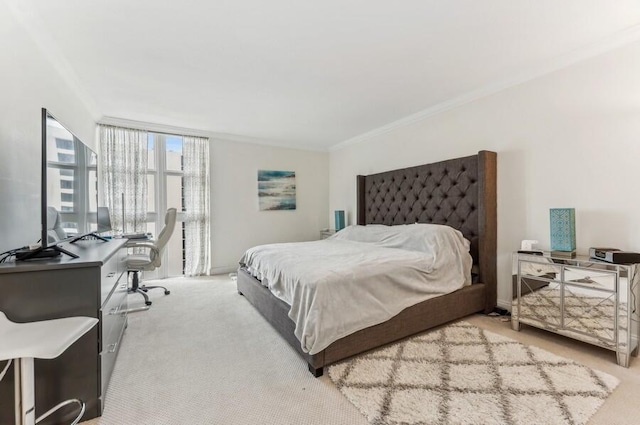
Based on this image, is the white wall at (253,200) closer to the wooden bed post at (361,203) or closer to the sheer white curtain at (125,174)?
the sheer white curtain at (125,174)

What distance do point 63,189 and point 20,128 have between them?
0.46 m

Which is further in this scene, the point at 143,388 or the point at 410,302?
the point at 410,302

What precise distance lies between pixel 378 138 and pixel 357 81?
1.72 metres

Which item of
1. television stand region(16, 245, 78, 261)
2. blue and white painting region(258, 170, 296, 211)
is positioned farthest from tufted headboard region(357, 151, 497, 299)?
television stand region(16, 245, 78, 261)

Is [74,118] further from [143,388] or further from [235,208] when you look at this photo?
[143,388]

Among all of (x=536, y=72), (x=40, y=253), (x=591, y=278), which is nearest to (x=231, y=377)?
(x=40, y=253)

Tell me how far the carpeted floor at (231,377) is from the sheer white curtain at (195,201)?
1581 millimetres

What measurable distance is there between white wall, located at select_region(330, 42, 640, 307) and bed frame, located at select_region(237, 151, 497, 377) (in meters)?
0.17

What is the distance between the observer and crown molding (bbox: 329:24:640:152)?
78.6 inches

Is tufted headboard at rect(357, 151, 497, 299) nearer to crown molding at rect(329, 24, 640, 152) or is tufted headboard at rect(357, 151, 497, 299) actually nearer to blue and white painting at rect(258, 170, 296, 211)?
crown molding at rect(329, 24, 640, 152)

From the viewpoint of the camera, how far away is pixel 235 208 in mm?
4664

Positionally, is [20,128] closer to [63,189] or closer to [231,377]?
[63,189]

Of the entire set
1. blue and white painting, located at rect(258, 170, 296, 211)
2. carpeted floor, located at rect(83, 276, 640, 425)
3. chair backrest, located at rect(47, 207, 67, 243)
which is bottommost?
carpeted floor, located at rect(83, 276, 640, 425)

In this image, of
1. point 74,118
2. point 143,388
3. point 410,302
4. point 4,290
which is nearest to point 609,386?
point 410,302
